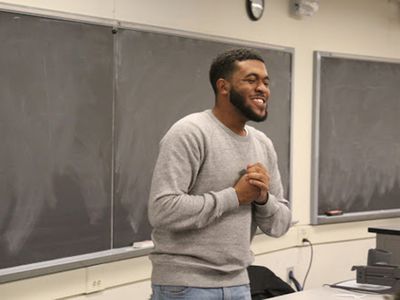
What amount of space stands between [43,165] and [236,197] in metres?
1.28

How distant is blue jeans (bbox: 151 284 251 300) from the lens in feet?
6.53

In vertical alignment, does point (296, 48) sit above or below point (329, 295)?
above

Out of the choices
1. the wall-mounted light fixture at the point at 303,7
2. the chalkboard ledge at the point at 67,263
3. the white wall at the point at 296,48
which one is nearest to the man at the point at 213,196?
the chalkboard ledge at the point at 67,263

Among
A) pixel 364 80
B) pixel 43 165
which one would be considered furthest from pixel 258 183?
pixel 364 80

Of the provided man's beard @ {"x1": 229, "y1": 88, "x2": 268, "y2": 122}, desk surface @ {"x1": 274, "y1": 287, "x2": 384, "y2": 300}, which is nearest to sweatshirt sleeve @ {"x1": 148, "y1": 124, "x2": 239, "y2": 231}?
man's beard @ {"x1": 229, "y1": 88, "x2": 268, "y2": 122}

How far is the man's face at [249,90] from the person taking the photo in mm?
2121

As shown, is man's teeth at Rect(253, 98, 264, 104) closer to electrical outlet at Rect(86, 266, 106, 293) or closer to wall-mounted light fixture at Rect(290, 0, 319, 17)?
electrical outlet at Rect(86, 266, 106, 293)

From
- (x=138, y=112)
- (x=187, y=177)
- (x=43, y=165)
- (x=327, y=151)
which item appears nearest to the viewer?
(x=187, y=177)

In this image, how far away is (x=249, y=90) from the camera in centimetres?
214

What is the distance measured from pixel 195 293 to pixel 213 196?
290mm

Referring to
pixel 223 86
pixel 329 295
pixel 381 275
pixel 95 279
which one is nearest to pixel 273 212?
pixel 223 86

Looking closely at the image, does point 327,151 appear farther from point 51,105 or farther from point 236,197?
point 236,197

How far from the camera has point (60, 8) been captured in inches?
122

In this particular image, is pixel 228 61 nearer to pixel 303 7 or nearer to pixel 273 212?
pixel 273 212
